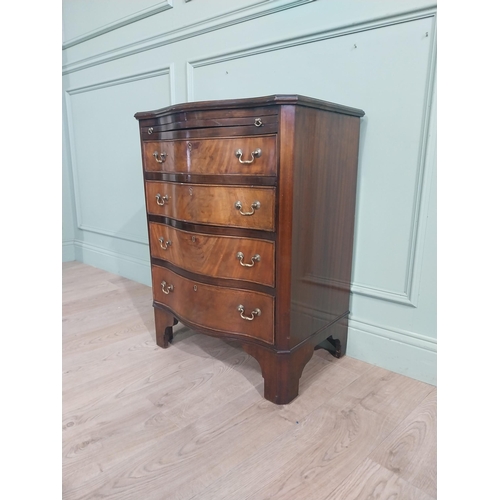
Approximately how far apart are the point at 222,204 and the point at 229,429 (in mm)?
677

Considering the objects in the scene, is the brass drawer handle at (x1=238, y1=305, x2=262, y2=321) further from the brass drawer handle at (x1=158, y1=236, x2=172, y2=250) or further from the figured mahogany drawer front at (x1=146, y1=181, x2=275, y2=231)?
the brass drawer handle at (x1=158, y1=236, x2=172, y2=250)

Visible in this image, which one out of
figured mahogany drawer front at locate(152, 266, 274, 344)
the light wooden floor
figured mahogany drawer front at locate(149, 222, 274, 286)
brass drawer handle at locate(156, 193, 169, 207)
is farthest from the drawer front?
the light wooden floor

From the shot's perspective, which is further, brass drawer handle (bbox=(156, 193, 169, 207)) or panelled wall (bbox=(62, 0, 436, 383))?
brass drawer handle (bbox=(156, 193, 169, 207))

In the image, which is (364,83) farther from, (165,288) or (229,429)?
(229,429)

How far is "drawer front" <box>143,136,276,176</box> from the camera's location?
1079mm

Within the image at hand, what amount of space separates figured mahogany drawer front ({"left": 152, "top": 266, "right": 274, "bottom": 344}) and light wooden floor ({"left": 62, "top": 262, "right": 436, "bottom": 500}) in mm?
224

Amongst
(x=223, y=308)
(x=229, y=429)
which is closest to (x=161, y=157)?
(x=223, y=308)

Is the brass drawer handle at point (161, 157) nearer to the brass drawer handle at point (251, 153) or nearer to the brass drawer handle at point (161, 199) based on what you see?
the brass drawer handle at point (161, 199)

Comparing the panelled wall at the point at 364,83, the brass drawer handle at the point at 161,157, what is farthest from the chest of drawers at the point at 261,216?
the panelled wall at the point at 364,83
